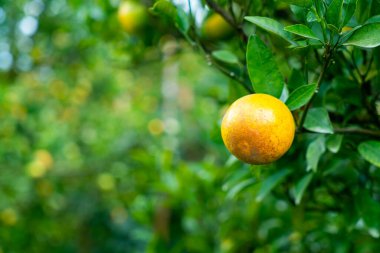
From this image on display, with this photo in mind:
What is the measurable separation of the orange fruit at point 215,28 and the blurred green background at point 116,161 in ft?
0.47

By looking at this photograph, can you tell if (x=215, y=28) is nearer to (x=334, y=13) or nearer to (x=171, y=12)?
(x=171, y=12)

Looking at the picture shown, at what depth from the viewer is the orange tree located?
1.87 feet

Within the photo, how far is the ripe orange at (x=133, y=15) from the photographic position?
1102 mm

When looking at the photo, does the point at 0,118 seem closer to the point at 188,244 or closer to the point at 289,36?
the point at 188,244

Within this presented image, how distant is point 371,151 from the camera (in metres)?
0.67

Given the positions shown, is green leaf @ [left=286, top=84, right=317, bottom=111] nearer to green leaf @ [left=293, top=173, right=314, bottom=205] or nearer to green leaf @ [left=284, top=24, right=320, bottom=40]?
green leaf @ [left=284, top=24, right=320, bottom=40]

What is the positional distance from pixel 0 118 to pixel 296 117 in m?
2.10

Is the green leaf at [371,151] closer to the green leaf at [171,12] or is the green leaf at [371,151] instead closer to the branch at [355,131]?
the branch at [355,131]

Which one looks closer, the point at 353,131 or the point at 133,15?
the point at 353,131

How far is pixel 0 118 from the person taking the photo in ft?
8.08

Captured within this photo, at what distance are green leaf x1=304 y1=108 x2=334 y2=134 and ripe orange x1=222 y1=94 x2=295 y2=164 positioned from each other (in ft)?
0.30

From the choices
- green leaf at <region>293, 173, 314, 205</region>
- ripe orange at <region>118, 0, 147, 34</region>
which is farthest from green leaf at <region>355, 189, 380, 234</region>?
ripe orange at <region>118, 0, 147, 34</region>

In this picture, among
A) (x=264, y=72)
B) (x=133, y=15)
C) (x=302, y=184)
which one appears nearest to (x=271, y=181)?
(x=302, y=184)

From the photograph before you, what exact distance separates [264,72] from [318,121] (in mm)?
107
